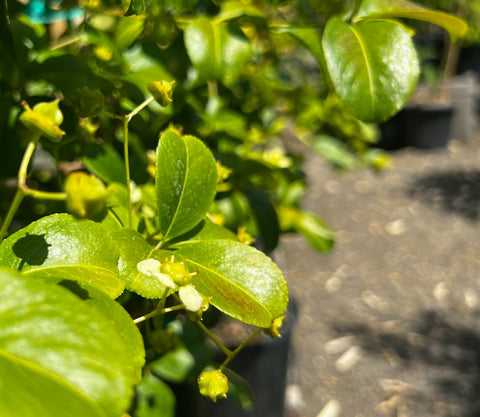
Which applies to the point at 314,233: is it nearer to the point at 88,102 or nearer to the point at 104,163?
the point at 104,163

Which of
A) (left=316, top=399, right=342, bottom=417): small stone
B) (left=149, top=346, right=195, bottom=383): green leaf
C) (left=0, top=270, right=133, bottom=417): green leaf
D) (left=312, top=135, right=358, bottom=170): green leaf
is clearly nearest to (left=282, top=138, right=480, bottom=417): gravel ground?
(left=316, top=399, right=342, bottom=417): small stone

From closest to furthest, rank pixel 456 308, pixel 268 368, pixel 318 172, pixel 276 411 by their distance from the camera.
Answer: pixel 268 368 → pixel 276 411 → pixel 456 308 → pixel 318 172

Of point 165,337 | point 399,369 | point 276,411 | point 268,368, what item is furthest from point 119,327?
point 399,369

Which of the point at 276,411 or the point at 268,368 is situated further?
the point at 276,411

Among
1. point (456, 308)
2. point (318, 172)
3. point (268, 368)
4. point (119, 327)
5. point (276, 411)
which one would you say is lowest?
point (318, 172)

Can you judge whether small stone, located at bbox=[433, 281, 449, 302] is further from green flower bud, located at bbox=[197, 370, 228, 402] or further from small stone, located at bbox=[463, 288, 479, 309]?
green flower bud, located at bbox=[197, 370, 228, 402]

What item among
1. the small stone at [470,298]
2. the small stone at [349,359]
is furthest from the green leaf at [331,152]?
the small stone at [470,298]

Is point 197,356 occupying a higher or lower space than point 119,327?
lower

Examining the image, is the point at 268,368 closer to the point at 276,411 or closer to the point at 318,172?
the point at 276,411
